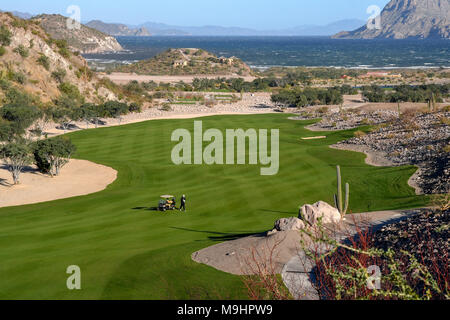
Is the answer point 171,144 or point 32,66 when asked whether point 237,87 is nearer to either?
point 32,66

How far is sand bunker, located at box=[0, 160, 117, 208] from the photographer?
33156 millimetres

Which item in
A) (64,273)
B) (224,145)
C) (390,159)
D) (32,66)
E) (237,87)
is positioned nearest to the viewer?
(64,273)

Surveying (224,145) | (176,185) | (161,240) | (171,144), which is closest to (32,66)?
(171,144)

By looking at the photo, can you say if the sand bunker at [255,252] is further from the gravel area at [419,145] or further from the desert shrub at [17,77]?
the desert shrub at [17,77]

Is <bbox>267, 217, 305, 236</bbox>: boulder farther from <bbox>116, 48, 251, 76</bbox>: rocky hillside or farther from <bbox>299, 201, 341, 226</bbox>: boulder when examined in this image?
<bbox>116, 48, 251, 76</bbox>: rocky hillside

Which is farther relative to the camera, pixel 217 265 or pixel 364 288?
pixel 217 265

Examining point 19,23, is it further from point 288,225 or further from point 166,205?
point 288,225

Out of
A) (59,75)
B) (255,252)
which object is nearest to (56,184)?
(255,252)

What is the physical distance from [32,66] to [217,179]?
177 ft

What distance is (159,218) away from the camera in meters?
26.2

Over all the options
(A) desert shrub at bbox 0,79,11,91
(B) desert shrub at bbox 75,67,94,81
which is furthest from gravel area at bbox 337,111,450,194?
(B) desert shrub at bbox 75,67,94,81

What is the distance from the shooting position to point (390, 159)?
39.8 metres

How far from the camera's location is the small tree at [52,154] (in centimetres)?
3822

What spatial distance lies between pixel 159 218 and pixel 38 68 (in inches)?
2395
